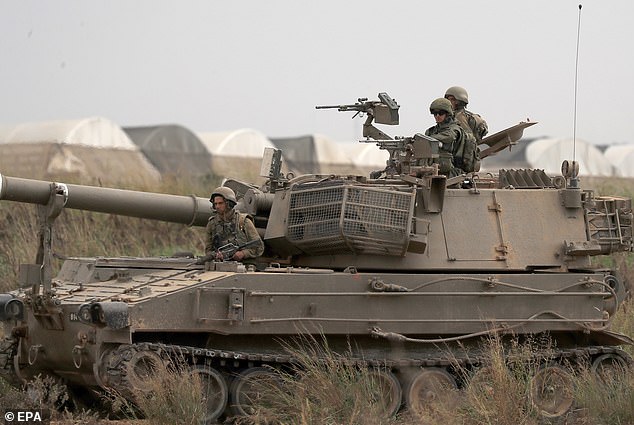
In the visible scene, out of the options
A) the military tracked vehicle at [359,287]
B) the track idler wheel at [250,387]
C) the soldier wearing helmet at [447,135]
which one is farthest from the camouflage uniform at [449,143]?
the track idler wheel at [250,387]

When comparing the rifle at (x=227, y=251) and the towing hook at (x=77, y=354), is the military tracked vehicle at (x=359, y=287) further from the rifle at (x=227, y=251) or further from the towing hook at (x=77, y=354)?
the rifle at (x=227, y=251)

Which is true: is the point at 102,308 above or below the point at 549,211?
below

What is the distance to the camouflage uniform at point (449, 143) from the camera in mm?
12875

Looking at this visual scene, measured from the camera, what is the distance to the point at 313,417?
10641 mm

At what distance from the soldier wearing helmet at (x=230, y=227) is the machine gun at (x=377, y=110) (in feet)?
5.53

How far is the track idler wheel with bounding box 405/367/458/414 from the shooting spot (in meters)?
11.8

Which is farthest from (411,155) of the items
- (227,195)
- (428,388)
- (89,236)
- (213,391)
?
(89,236)

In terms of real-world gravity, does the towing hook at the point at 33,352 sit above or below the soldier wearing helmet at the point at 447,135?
below

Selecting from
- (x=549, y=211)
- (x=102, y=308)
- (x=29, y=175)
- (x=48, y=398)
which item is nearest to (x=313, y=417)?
(x=102, y=308)

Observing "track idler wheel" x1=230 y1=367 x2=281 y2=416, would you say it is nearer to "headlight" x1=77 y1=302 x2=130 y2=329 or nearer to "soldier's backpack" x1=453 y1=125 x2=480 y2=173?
"headlight" x1=77 y1=302 x2=130 y2=329

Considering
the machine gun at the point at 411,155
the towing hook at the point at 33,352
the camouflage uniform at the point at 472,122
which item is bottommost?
the towing hook at the point at 33,352

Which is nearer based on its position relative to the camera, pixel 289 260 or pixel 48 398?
pixel 48 398

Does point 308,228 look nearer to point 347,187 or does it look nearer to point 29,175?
point 347,187

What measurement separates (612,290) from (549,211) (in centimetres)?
96
